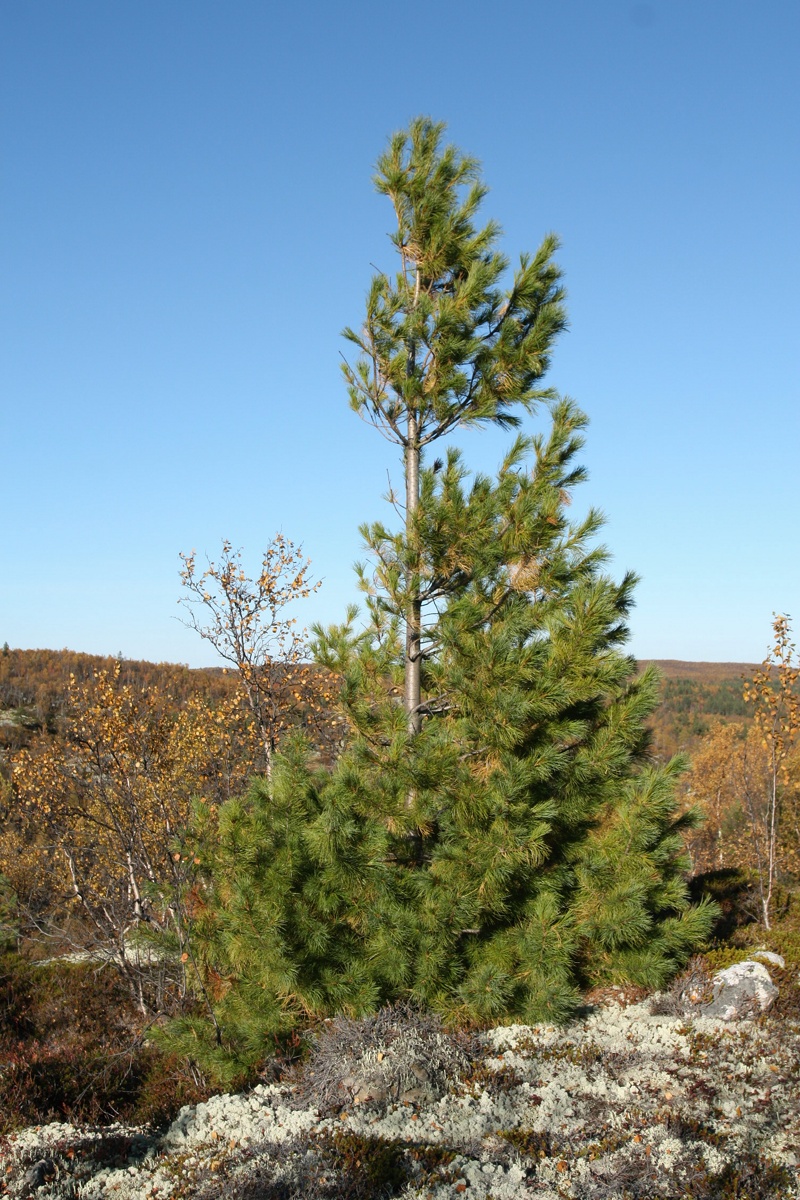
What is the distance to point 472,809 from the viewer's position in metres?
5.99

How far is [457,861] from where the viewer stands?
600 cm

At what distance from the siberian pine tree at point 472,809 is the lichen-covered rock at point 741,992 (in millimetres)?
382

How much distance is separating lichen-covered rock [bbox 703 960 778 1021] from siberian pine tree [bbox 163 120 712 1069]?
38cm

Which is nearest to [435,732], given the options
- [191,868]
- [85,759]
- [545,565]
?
[545,565]

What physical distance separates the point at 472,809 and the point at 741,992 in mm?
2602

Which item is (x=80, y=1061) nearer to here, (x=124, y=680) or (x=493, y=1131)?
(x=493, y=1131)

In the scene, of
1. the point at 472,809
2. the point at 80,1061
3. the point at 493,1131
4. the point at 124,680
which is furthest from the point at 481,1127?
the point at 124,680

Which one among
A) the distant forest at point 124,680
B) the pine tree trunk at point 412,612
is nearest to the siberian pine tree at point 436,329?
the pine tree trunk at point 412,612

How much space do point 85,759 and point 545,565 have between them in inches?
241

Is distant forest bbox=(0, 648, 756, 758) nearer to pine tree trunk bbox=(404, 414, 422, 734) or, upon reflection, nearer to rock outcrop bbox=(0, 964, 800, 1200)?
pine tree trunk bbox=(404, 414, 422, 734)

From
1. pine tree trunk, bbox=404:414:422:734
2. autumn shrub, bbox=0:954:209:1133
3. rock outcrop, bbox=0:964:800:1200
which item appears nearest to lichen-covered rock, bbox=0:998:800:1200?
rock outcrop, bbox=0:964:800:1200

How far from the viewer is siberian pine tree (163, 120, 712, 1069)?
5.90 m

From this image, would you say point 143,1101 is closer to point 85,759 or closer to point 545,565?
point 85,759

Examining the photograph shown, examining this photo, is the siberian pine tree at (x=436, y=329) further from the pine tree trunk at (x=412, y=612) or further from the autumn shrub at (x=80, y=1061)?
the autumn shrub at (x=80, y=1061)
